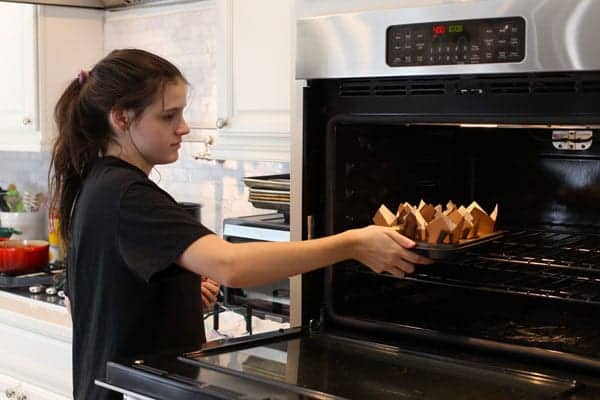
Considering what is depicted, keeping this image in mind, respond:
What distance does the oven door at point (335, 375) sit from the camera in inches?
45.9

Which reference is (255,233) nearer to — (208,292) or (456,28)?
(208,292)

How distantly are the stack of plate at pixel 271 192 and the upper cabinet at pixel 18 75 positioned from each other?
3.44ft

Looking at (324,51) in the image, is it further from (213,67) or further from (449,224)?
(213,67)

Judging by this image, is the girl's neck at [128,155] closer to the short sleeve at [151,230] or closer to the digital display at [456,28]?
the short sleeve at [151,230]

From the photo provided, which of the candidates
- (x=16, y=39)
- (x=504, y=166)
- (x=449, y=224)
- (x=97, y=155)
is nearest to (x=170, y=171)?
(x=16, y=39)

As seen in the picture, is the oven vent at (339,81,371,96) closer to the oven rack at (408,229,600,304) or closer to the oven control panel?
Result: the oven control panel

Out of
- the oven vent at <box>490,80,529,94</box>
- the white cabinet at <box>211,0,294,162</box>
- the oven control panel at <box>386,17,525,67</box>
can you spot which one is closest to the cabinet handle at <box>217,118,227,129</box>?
the white cabinet at <box>211,0,294,162</box>

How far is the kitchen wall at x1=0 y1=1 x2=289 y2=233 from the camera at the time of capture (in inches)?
115

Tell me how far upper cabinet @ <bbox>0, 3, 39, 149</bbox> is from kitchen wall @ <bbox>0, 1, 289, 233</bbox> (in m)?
0.27

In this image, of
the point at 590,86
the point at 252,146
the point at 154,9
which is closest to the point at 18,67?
the point at 154,9

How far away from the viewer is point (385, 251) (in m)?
1.35

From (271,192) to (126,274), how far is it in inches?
36.8

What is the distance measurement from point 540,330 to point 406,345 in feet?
0.67

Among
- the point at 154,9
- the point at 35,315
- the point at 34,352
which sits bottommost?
the point at 34,352
